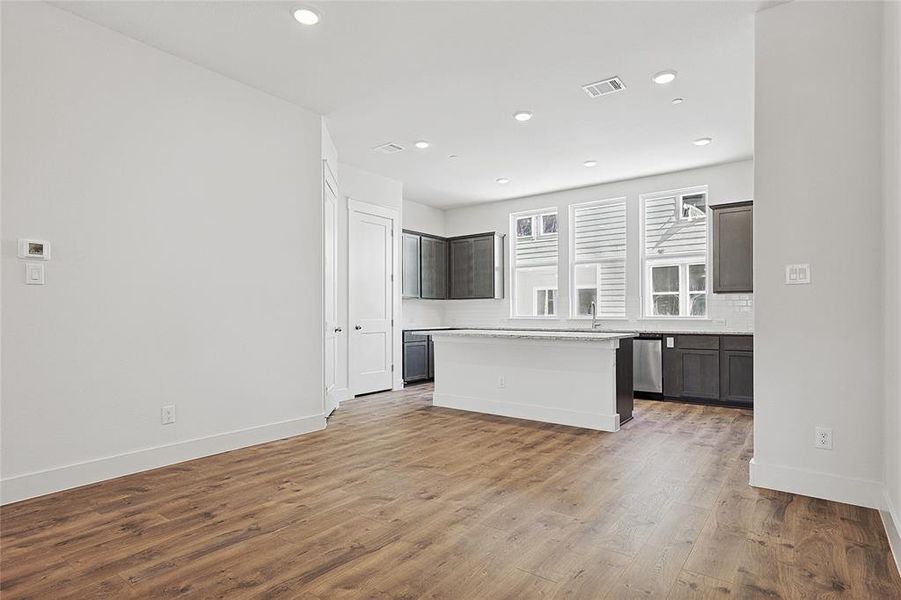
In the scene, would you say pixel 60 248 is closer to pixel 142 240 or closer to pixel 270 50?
pixel 142 240

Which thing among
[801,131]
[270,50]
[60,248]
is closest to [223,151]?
[270,50]

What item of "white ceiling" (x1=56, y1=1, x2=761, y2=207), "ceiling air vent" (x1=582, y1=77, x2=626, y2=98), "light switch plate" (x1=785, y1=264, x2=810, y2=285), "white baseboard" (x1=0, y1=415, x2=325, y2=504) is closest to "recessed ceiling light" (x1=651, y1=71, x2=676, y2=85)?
"white ceiling" (x1=56, y1=1, x2=761, y2=207)

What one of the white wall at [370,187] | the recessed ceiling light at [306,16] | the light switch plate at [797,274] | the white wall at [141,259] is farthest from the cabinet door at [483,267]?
the light switch plate at [797,274]

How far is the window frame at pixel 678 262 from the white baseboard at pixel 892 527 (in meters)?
4.19

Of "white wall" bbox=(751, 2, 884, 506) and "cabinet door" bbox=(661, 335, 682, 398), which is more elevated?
"white wall" bbox=(751, 2, 884, 506)

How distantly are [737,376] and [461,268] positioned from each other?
4.42 m

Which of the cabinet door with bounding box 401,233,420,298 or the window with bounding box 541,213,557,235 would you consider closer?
the cabinet door with bounding box 401,233,420,298

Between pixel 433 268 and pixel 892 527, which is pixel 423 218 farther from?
pixel 892 527

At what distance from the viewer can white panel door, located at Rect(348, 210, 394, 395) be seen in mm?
6414

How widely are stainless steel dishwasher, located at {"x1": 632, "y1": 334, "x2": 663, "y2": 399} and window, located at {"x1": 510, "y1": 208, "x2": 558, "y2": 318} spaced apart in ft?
5.50

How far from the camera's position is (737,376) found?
5.77 metres

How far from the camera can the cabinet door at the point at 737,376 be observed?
5.68 m

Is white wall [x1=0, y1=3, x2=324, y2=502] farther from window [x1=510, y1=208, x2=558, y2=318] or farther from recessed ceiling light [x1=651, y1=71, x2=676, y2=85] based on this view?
window [x1=510, y1=208, x2=558, y2=318]

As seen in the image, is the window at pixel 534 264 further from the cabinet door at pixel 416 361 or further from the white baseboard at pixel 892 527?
the white baseboard at pixel 892 527
